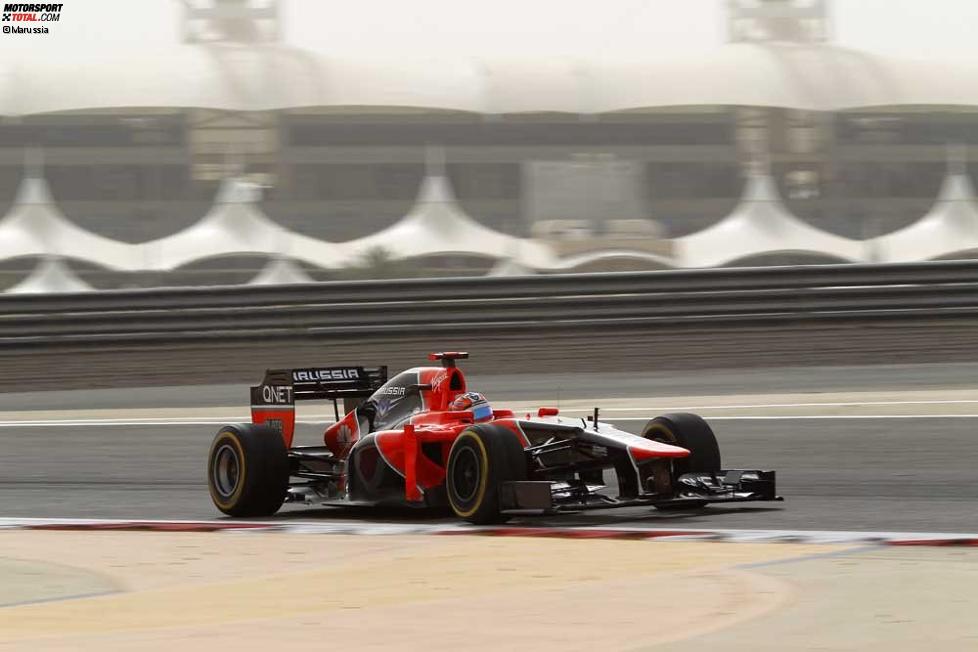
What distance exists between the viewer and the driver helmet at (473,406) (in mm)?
10102

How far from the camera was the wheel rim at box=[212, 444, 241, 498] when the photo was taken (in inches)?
419

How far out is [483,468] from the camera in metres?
9.23

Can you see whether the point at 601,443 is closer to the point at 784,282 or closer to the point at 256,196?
the point at 784,282

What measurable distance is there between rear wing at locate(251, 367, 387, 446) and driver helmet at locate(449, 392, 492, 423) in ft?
4.00

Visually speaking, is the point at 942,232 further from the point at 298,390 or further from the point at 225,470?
the point at 225,470

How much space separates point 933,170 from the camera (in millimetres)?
25703

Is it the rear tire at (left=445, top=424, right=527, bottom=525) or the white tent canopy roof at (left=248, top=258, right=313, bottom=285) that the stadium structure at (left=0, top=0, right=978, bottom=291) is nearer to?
the white tent canopy roof at (left=248, top=258, right=313, bottom=285)

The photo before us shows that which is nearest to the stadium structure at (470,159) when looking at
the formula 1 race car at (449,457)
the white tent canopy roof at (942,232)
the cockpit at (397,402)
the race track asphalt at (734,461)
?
the white tent canopy roof at (942,232)

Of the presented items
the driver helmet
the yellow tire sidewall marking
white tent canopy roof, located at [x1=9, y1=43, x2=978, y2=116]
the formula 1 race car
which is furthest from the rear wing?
white tent canopy roof, located at [x1=9, y1=43, x2=978, y2=116]

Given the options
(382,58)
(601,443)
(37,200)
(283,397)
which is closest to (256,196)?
(37,200)

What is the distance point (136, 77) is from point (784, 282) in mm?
17638

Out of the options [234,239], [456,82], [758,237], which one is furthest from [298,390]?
[456,82]

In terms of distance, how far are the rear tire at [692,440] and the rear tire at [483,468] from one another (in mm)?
1133

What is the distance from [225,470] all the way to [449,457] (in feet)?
6.31
